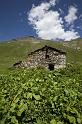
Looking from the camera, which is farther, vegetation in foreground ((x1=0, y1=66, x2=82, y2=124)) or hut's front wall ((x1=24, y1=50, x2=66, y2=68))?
hut's front wall ((x1=24, y1=50, x2=66, y2=68))

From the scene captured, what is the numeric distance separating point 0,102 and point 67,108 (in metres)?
1.99

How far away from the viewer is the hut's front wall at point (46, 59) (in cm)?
4572

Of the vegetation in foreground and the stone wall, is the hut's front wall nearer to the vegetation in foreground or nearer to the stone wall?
the stone wall

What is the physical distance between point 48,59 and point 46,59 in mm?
369

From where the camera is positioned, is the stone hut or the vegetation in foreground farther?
the stone hut

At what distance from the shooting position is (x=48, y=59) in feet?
151

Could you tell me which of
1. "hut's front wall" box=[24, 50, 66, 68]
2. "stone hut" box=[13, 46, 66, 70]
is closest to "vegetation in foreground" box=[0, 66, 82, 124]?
"stone hut" box=[13, 46, 66, 70]

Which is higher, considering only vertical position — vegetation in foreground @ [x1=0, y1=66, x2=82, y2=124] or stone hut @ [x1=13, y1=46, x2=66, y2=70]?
vegetation in foreground @ [x1=0, y1=66, x2=82, y2=124]

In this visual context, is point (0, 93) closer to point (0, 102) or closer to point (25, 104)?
point (0, 102)

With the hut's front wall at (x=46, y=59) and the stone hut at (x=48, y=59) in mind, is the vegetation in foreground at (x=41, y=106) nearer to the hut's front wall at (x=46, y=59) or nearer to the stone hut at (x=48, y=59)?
the stone hut at (x=48, y=59)

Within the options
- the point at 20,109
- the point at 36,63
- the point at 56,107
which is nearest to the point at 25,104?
the point at 20,109

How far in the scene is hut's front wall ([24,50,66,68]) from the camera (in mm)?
45719

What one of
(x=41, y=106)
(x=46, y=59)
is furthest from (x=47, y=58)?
(x=41, y=106)

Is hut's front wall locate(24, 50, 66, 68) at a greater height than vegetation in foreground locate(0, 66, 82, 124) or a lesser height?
lesser
